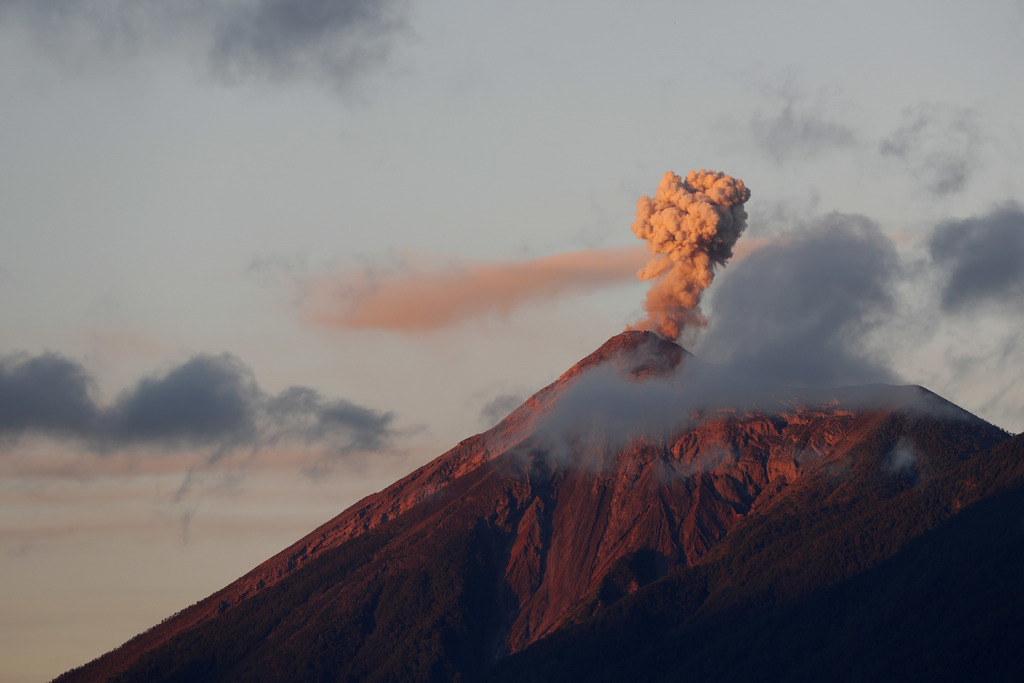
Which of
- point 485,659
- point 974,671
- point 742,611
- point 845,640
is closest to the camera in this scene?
point 974,671

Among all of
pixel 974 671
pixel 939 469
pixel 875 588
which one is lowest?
pixel 974 671

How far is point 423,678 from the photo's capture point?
193125 millimetres

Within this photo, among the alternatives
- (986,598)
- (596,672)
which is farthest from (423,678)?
(986,598)

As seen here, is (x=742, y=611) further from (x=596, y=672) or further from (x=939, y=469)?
(x=939, y=469)

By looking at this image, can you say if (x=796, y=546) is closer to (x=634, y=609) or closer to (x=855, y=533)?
(x=855, y=533)

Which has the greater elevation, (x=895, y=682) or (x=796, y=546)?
(x=796, y=546)

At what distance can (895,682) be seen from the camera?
162000 millimetres

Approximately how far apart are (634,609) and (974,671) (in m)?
40.8

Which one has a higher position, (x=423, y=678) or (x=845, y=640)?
(x=423, y=678)

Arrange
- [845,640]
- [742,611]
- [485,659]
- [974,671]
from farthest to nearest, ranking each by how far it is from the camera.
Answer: [485,659] → [742,611] → [845,640] → [974,671]

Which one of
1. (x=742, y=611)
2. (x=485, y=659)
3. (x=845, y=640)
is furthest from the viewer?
(x=485, y=659)

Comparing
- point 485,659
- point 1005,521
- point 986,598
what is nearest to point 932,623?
point 986,598

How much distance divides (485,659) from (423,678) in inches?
339

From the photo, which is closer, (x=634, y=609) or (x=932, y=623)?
(x=932, y=623)
